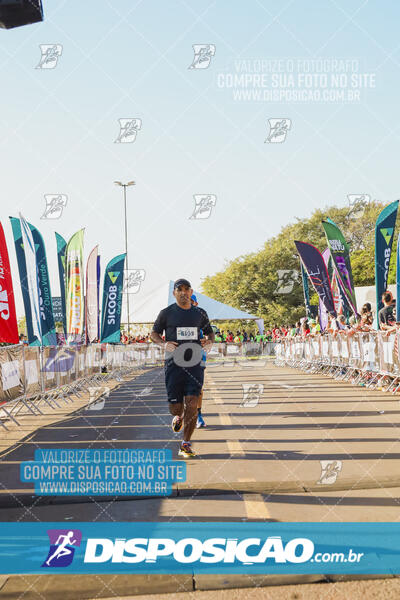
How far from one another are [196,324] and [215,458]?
1546 mm

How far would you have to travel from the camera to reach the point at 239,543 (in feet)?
14.0

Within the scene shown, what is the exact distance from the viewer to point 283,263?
69.8m

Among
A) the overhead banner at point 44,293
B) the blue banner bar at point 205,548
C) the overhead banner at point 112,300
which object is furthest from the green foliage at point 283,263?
the blue banner bar at point 205,548

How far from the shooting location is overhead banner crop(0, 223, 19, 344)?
1241cm

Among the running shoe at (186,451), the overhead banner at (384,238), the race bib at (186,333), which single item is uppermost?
the overhead banner at (384,238)

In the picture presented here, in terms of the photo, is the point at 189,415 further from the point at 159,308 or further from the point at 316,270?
the point at 159,308

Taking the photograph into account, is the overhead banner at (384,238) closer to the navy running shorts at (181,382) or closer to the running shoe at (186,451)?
the navy running shorts at (181,382)

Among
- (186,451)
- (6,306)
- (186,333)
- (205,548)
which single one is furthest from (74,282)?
(205,548)

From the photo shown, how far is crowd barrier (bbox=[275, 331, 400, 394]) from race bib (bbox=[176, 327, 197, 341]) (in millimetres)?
7357

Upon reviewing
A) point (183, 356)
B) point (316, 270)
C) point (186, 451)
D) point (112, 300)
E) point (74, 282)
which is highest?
point (316, 270)

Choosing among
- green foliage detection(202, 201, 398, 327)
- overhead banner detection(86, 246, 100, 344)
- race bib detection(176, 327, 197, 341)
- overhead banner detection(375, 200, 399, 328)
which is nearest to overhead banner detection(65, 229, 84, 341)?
overhead banner detection(86, 246, 100, 344)

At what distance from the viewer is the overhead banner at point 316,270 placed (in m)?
23.2

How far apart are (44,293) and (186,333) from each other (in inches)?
425

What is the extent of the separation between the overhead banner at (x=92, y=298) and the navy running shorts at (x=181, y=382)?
54.6 ft
